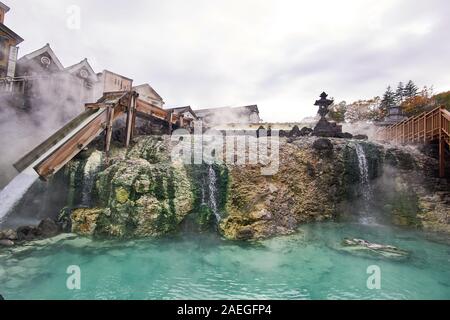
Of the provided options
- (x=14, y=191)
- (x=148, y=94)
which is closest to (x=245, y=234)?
(x=14, y=191)

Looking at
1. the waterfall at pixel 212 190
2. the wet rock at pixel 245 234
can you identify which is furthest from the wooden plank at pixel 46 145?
the wet rock at pixel 245 234

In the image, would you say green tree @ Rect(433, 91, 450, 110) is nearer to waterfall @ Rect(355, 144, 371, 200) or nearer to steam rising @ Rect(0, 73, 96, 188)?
waterfall @ Rect(355, 144, 371, 200)

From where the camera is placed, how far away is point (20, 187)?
425 inches

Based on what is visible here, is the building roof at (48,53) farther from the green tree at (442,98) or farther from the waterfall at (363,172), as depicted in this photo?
the green tree at (442,98)

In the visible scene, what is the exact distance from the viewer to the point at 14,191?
35.1 ft

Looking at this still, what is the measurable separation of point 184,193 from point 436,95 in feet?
159

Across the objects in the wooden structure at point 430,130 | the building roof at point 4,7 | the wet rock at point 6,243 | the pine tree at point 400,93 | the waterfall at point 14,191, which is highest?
the pine tree at point 400,93

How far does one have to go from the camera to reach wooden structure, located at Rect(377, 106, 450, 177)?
11500 mm

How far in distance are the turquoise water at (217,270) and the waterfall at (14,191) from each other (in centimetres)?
394

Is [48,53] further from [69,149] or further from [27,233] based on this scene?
[27,233]

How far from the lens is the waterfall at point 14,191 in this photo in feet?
33.6

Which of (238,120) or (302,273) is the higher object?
(238,120)
